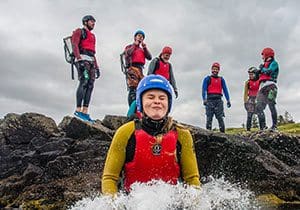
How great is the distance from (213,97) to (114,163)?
33.1 ft

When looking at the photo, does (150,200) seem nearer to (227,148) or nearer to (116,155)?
(116,155)

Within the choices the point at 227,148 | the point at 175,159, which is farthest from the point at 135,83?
the point at 175,159

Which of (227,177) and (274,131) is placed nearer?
(227,177)

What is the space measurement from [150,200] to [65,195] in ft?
21.9

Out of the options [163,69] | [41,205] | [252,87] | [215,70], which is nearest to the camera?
[41,205]

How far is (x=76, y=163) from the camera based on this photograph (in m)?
11.8

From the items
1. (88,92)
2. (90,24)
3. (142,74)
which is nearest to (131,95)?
(142,74)

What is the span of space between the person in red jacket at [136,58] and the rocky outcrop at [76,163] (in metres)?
2.08

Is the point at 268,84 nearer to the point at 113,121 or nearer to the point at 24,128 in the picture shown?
the point at 113,121

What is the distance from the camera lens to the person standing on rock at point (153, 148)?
15.4 feet

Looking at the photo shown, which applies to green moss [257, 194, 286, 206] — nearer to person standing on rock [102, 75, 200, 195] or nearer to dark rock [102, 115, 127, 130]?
dark rock [102, 115, 127, 130]

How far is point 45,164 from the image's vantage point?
12.3 meters

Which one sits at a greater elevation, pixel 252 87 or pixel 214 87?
pixel 252 87

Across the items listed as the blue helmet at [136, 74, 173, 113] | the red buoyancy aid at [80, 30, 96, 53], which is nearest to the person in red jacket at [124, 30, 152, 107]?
the red buoyancy aid at [80, 30, 96, 53]
